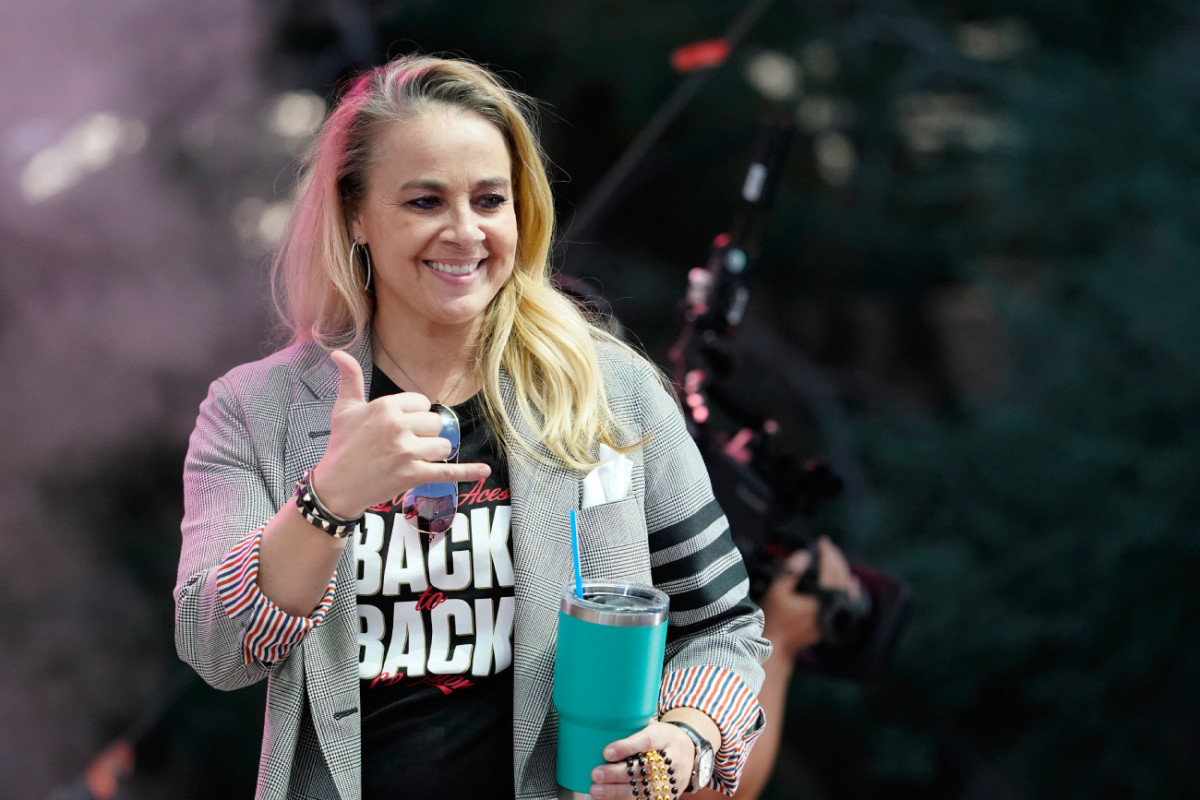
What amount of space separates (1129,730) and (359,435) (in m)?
2.96

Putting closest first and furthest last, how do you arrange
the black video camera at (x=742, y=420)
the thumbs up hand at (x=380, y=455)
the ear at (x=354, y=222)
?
the thumbs up hand at (x=380, y=455)
the ear at (x=354, y=222)
the black video camera at (x=742, y=420)

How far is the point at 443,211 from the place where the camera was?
1.20m

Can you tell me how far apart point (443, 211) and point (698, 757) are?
639mm

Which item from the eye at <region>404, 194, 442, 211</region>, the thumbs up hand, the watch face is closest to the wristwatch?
the watch face

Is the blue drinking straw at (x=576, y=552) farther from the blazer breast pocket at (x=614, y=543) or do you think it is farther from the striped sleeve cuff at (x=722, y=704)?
the striped sleeve cuff at (x=722, y=704)

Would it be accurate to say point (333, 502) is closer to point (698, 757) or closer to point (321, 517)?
point (321, 517)

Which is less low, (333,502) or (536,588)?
(333,502)

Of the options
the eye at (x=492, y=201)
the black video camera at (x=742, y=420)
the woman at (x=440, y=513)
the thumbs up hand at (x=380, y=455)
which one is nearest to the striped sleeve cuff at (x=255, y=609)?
the woman at (x=440, y=513)

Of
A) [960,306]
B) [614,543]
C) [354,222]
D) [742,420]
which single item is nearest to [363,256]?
[354,222]

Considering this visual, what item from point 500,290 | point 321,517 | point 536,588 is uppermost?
point 500,290

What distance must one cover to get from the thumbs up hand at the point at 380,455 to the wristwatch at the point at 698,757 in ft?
1.16

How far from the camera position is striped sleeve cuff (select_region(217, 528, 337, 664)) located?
101 cm

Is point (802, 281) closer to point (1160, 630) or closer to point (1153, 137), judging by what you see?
point (1153, 137)

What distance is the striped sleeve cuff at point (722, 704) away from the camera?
113cm
